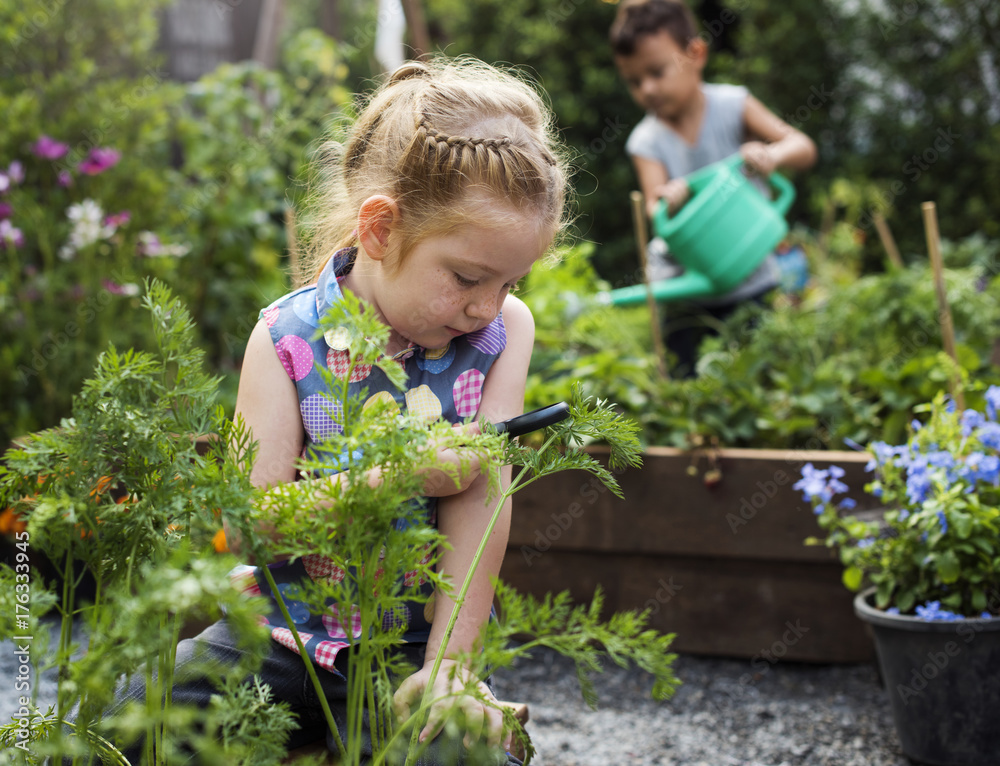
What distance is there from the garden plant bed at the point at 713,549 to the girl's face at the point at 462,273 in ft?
3.90

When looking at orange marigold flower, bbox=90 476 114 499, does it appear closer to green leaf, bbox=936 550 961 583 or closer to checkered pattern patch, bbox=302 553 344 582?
checkered pattern patch, bbox=302 553 344 582

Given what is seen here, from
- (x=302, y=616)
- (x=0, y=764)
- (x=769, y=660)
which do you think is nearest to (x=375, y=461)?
(x=0, y=764)

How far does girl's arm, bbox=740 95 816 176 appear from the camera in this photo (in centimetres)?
292

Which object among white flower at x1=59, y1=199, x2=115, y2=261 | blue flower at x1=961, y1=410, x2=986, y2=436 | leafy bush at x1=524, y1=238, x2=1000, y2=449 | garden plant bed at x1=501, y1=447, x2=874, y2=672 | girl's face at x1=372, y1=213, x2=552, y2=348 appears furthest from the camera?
white flower at x1=59, y1=199, x2=115, y2=261

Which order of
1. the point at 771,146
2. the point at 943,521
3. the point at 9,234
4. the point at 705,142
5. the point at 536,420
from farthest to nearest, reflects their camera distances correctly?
the point at 705,142
the point at 771,146
the point at 9,234
the point at 943,521
the point at 536,420

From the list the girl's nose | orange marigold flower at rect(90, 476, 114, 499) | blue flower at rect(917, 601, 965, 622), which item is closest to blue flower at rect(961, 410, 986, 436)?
blue flower at rect(917, 601, 965, 622)

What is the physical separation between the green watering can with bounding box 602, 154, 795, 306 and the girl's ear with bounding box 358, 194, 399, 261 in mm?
1691

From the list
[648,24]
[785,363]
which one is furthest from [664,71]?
[785,363]

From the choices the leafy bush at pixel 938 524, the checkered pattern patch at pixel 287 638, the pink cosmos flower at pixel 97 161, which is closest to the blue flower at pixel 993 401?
the leafy bush at pixel 938 524

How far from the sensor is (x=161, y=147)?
10.5 feet

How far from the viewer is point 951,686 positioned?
5.43ft

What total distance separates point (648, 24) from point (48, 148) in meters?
2.14

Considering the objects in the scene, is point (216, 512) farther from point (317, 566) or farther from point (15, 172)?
point (15, 172)

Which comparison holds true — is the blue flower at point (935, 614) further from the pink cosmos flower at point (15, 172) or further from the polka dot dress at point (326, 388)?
the pink cosmos flower at point (15, 172)
